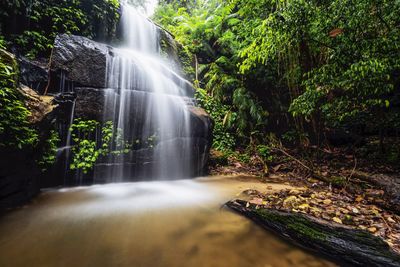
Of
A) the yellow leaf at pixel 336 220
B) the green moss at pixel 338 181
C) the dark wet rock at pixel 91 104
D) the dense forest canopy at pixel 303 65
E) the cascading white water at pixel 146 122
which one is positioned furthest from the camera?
the cascading white water at pixel 146 122

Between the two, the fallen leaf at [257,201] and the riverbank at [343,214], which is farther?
the fallen leaf at [257,201]

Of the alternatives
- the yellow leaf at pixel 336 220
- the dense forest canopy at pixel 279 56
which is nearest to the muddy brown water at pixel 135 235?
the yellow leaf at pixel 336 220

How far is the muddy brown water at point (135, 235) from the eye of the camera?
1811mm

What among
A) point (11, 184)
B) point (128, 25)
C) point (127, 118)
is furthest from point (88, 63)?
point (128, 25)

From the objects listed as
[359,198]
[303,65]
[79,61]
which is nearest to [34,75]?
[79,61]

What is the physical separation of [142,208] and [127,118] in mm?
2305

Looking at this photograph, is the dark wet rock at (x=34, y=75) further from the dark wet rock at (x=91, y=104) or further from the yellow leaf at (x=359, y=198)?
the yellow leaf at (x=359, y=198)

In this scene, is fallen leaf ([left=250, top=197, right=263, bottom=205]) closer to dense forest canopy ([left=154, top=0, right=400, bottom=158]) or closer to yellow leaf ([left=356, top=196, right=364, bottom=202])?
yellow leaf ([left=356, top=196, right=364, bottom=202])

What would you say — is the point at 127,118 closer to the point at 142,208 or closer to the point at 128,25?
the point at 142,208

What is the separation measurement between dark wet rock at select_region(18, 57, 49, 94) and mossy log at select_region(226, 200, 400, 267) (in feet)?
15.5

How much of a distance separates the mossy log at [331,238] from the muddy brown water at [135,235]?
12 centimetres

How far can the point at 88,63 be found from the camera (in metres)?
4.50

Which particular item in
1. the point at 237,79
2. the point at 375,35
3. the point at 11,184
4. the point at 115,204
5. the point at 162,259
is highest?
the point at 237,79

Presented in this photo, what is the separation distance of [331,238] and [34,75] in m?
5.55
